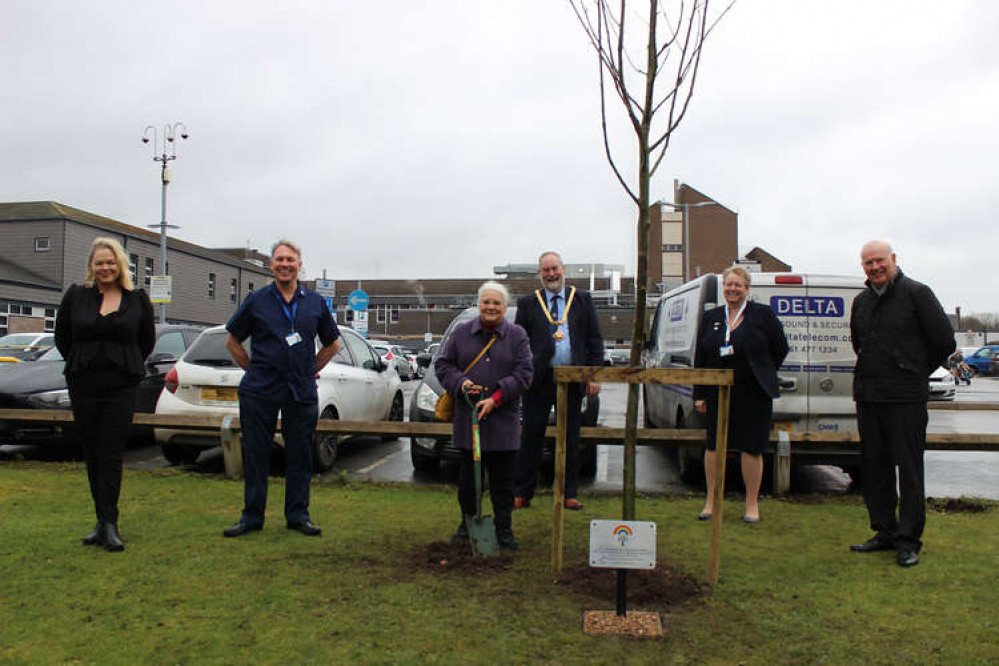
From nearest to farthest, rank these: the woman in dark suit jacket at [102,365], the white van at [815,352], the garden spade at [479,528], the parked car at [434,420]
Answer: the garden spade at [479,528] → the woman in dark suit jacket at [102,365] → the white van at [815,352] → the parked car at [434,420]

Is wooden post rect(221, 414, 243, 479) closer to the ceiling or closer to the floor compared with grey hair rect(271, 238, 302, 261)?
closer to the floor

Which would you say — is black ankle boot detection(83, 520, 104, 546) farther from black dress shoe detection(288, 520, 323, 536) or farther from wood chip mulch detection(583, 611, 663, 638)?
wood chip mulch detection(583, 611, 663, 638)

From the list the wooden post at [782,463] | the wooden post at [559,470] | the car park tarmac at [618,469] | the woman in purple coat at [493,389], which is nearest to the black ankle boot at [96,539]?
the woman in purple coat at [493,389]

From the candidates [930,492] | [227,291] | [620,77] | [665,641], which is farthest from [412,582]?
[227,291]

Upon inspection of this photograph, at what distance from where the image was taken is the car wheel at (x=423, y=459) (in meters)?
8.01

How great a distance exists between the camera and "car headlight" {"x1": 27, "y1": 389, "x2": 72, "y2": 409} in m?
8.59

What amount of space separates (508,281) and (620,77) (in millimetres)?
75186

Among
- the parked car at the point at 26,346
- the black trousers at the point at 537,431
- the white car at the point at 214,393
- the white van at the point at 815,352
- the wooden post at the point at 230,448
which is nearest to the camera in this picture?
the black trousers at the point at 537,431

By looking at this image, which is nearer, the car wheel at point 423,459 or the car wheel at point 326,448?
the car wheel at point 326,448

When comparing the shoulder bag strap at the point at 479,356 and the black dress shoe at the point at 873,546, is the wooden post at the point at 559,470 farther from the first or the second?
the black dress shoe at the point at 873,546

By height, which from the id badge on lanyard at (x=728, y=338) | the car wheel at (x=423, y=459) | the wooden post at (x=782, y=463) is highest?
the id badge on lanyard at (x=728, y=338)

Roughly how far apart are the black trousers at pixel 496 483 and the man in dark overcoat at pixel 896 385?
7.30 feet

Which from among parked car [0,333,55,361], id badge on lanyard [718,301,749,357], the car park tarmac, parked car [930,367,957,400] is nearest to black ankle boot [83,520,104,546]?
the car park tarmac

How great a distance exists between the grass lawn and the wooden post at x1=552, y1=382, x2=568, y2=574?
142 millimetres
